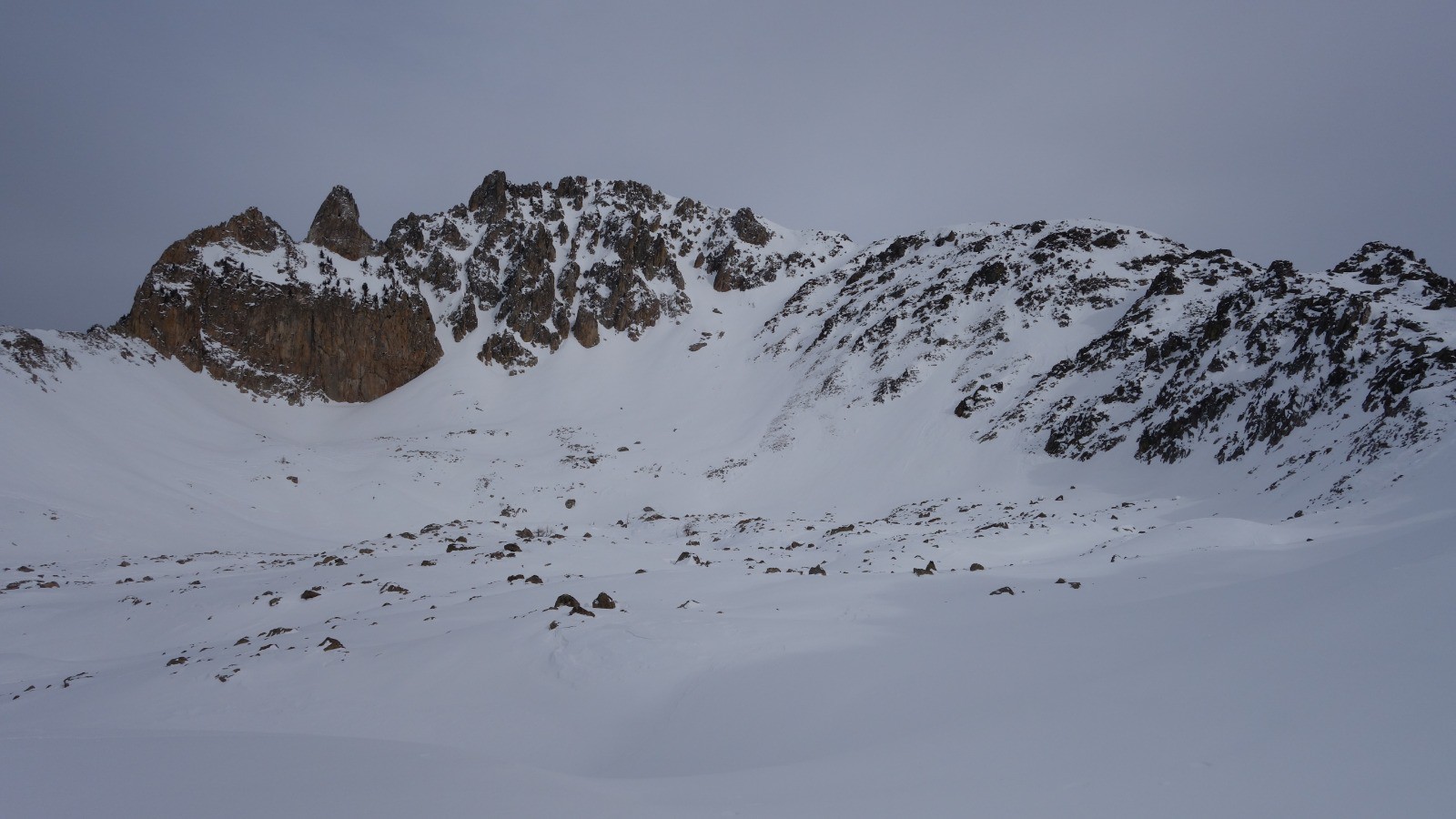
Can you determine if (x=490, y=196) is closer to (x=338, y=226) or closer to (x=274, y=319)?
(x=338, y=226)

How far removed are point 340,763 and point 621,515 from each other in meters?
32.1

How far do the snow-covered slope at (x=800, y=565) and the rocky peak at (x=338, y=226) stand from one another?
2363 mm

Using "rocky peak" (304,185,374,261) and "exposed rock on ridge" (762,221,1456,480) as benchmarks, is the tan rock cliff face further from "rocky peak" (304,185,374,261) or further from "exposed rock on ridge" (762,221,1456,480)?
"exposed rock on ridge" (762,221,1456,480)

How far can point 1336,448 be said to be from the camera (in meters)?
21.1

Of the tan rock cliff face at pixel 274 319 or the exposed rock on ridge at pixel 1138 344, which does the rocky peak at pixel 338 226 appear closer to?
the tan rock cliff face at pixel 274 319

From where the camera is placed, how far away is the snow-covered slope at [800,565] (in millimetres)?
3846

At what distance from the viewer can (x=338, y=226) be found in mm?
61125

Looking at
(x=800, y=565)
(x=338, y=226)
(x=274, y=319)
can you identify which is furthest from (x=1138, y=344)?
(x=338, y=226)

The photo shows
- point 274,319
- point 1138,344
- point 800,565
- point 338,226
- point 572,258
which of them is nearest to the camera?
point 800,565

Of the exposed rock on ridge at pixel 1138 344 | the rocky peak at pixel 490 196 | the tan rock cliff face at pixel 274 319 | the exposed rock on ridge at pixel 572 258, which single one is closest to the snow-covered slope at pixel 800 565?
the exposed rock on ridge at pixel 1138 344

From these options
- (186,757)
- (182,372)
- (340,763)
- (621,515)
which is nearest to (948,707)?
(340,763)

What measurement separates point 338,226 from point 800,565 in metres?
64.2

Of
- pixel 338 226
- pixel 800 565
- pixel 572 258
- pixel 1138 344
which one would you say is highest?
pixel 338 226

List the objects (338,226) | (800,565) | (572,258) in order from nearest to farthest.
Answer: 1. (800,565)
2. (338,226)
3. (572,258)
